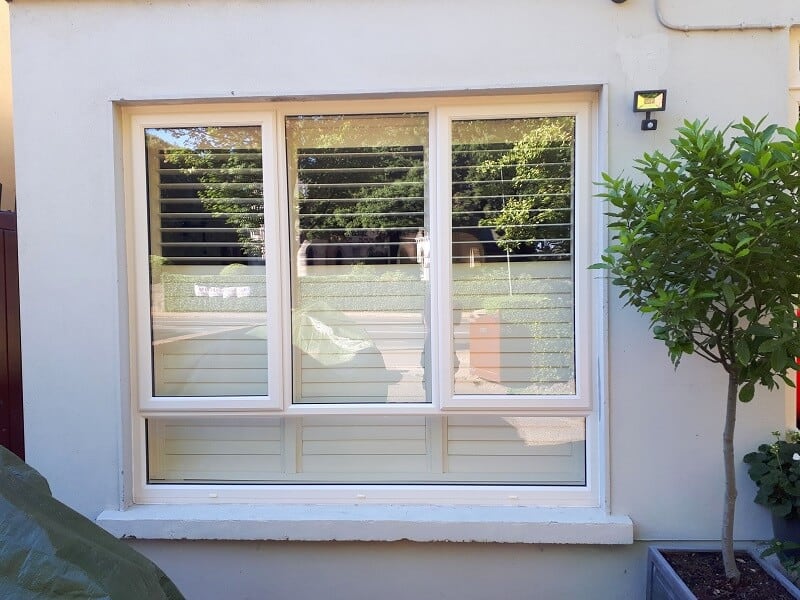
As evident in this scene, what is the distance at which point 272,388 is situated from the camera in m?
2.98

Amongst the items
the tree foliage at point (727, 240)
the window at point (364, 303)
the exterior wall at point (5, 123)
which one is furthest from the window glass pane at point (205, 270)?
the exterior wall at point (5, 123)

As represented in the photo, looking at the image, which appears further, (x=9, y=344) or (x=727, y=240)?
(x=9, y=344)

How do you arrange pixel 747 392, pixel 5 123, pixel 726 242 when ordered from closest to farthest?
pixel 726 242, pixel 747 392, pixel 5 123

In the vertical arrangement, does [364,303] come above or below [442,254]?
below

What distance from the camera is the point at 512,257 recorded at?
9.74 ft

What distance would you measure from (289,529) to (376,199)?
1786mm

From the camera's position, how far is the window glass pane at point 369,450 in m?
3.00

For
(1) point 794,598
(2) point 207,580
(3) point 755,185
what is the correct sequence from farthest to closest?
1. (2) point 207,580
2. (1) point 794,598
3. (3) point 755,185

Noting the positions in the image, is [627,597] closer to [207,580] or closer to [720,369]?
[720,369]

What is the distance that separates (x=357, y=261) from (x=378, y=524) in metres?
1.37

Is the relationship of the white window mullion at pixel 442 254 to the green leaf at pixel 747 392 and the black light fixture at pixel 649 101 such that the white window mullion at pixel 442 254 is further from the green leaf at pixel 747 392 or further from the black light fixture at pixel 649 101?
the green leaf at pixel 747 392

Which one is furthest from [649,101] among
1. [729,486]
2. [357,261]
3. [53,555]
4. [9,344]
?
[9,344]

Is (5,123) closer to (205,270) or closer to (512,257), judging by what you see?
(205,270)

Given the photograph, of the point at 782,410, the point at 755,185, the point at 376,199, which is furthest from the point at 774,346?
the point at 376,199
